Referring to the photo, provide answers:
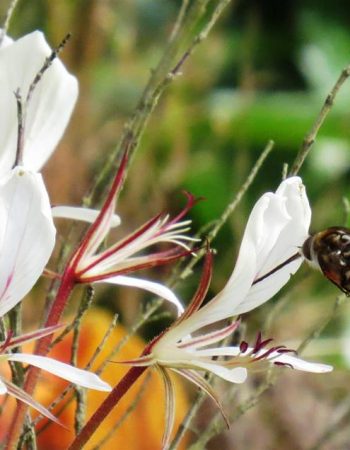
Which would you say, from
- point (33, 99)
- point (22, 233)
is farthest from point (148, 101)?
point (22, 233)

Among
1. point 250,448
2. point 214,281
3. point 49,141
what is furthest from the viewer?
point 214,281

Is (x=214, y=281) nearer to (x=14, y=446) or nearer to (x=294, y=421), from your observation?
(x=294, y=421)

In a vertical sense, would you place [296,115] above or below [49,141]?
below

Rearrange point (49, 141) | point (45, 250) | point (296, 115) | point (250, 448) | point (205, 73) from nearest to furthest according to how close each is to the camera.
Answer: point (45, 250) → point (49, 141) → point (250, 448) → point (296, 115) → point (205, 73)

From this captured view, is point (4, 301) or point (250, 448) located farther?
point (250, 448)

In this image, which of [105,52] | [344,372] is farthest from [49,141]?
[105,52]

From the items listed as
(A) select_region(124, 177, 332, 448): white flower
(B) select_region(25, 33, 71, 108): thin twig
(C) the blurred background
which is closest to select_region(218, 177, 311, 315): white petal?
(A) select_region(124, 177, 332, 448): white flower
